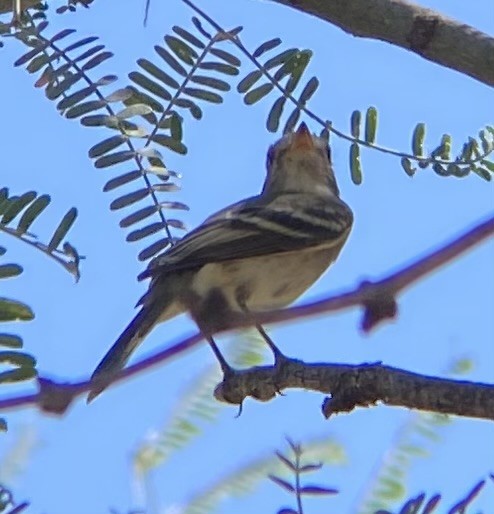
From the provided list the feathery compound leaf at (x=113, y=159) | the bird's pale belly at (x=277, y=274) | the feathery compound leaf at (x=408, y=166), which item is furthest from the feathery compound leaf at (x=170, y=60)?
the bird's pale belly at (x=277, y=274)

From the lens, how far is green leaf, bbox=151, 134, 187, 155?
238 centimetres

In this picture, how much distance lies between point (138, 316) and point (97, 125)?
67 centimetres

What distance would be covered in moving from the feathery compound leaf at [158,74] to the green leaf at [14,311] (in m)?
1.10

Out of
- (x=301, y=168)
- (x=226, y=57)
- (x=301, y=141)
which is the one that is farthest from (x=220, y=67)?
(x=301, y=168)

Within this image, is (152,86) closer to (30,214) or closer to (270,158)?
(30,214)

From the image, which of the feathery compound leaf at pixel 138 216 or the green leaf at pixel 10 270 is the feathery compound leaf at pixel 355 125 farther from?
the green leaf at pixel 10 270

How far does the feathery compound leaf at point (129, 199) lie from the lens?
7.69 feet

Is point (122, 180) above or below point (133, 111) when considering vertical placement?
below

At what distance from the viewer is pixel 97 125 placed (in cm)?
238

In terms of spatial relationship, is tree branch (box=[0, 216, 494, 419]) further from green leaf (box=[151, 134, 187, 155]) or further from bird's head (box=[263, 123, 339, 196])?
bird's head (box=[263, 123, 339, 196])


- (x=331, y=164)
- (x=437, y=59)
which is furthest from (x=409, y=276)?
(x=331, y=164)

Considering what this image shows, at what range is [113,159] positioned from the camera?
236cm

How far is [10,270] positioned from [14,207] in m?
0.49

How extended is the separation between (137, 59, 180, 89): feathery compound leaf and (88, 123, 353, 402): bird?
37 cm
